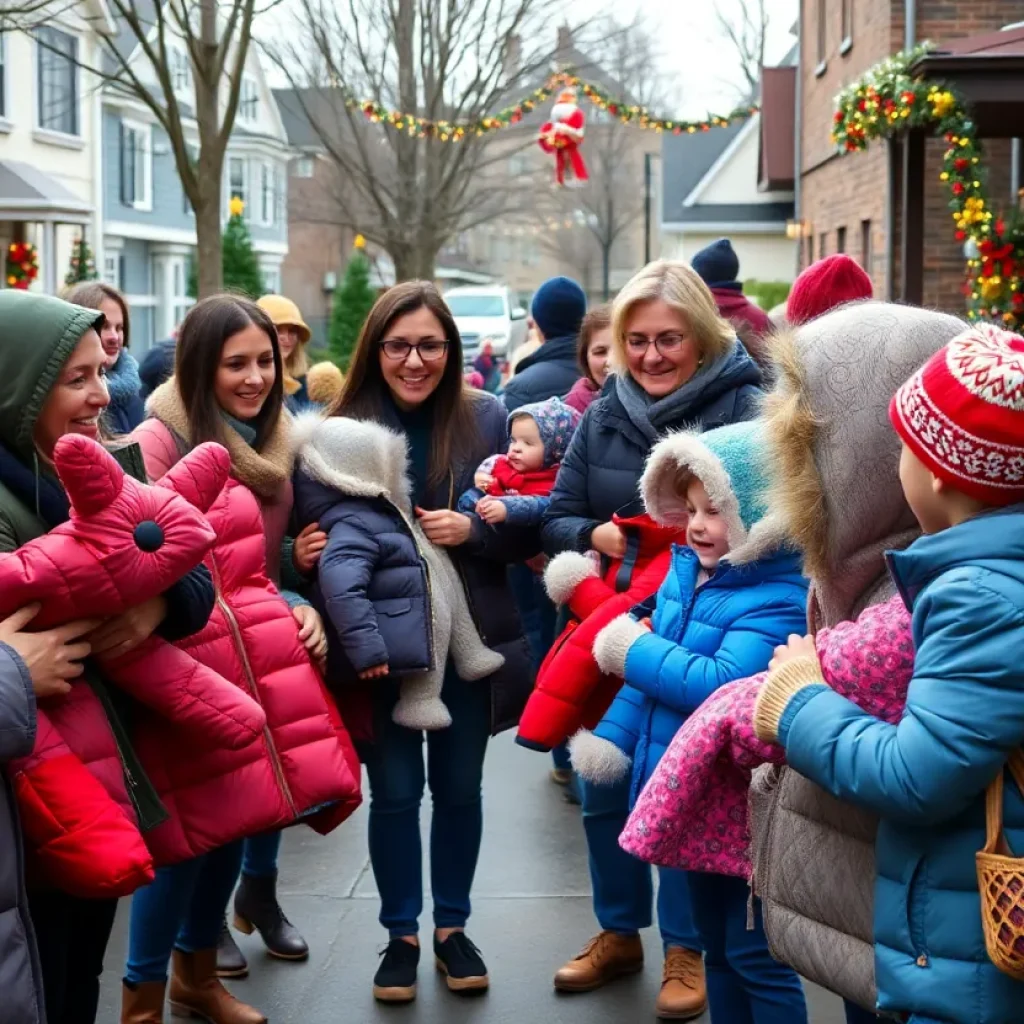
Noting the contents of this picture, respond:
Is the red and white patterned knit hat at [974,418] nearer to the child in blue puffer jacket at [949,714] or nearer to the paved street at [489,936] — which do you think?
the child in blue puffer jacket at [949,714]

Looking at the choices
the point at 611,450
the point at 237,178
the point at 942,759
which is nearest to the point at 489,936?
the point at 611,450

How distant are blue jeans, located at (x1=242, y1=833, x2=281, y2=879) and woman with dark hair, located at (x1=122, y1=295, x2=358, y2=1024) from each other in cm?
58

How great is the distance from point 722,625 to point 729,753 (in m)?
0.64

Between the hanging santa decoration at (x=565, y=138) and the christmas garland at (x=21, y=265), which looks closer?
the hanging santa decoration at (x=565, y=138)

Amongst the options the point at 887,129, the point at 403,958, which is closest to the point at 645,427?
the point at 403,958

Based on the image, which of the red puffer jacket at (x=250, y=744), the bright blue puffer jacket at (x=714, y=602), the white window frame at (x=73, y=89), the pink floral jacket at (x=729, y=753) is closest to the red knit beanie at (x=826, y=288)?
the bright blue puffer jacket at (x=714, y=602)

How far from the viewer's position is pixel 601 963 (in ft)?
17.2

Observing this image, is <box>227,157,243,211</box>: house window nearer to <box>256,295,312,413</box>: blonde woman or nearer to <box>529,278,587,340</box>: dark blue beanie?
<box>529,278,587,340</box>: dark blue beanie

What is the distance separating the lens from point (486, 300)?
46.6 meters

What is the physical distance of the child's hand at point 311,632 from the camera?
183 inches

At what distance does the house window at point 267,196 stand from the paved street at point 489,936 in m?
49.1

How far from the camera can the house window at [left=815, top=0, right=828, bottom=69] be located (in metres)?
23.4

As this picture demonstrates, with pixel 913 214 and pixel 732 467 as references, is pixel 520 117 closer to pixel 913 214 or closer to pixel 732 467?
pixel 913 214

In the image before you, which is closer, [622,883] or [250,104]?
[622,883]
